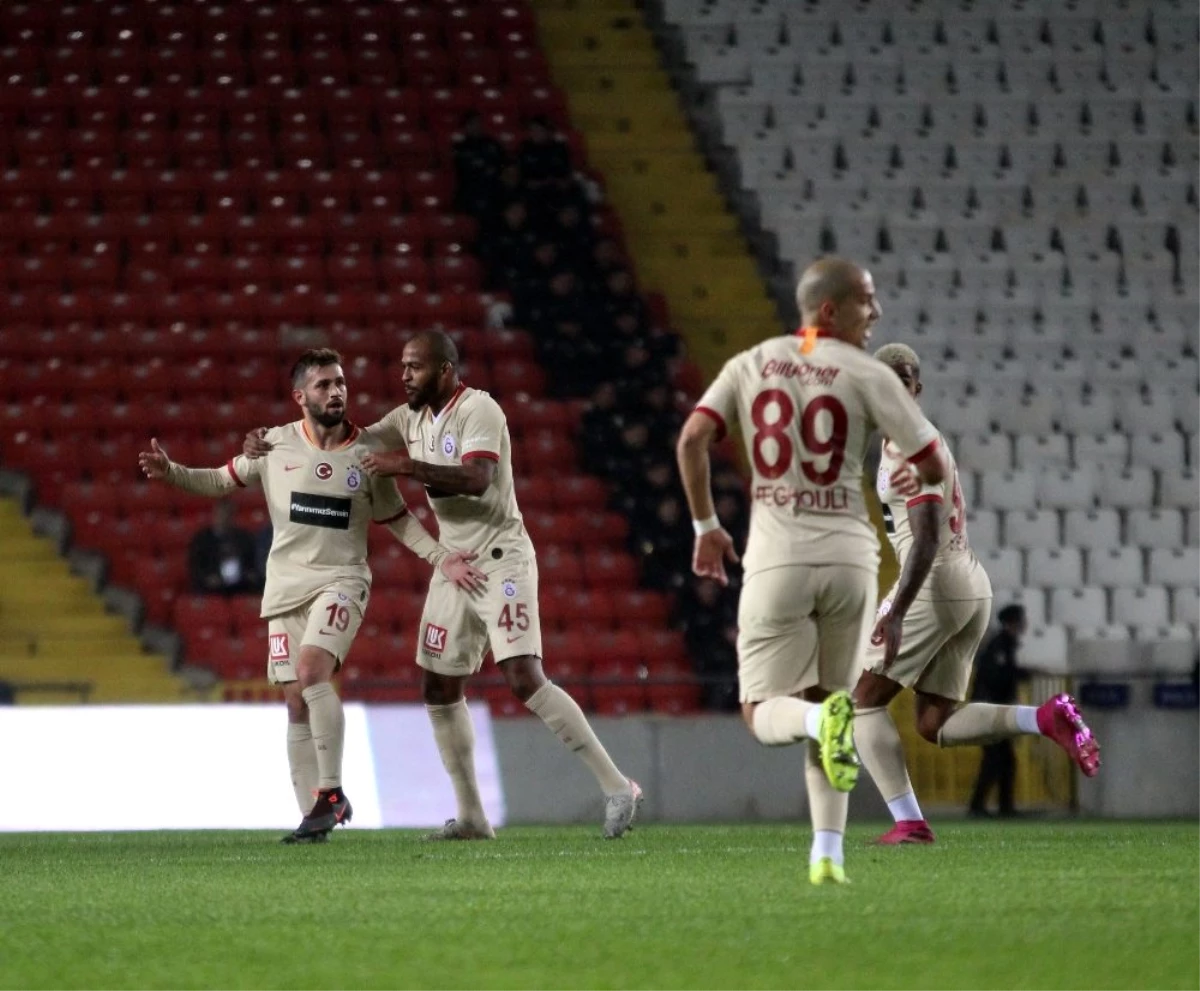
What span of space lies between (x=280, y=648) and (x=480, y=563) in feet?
3.42

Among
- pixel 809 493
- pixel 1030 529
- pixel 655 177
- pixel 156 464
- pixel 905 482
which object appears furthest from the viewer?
pixel 655 177

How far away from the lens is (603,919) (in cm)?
556

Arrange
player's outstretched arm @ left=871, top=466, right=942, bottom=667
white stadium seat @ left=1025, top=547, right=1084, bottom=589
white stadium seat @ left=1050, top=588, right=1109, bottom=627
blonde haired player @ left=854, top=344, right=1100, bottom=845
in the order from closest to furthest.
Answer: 1. player's outstretched arm @ left=871, top=466, right=942, bottom=667
2. blonde haired player @ left=854, top=344, right=1100, bottom=845
3. white stadium seat @ left=1050, top=588, right=1109, bottom=627
4. white stadium seat @ left=1025, top=547, right=1084, bottom=589

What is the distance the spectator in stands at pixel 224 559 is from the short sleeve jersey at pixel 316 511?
6.01 m

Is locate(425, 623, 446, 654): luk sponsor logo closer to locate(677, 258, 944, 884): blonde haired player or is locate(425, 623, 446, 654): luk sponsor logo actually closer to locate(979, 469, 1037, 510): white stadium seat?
locate(677, 258, 944, 884): blonde haired player

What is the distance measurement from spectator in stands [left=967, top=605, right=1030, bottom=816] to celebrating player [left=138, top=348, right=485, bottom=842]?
19.4ft

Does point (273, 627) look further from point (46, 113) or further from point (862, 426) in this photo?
point (46, 113)

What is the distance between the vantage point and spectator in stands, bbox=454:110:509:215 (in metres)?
19.4

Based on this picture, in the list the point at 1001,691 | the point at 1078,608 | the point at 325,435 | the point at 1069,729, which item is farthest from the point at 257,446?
the point at 1078,608

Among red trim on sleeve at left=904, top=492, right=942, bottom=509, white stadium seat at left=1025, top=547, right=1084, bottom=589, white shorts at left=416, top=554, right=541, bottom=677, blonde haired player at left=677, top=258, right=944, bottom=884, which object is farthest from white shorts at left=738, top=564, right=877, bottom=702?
white stadium seat at left=1025, top=547, right=1084, bottom=589

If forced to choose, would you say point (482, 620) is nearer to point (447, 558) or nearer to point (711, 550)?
point (447, 558)

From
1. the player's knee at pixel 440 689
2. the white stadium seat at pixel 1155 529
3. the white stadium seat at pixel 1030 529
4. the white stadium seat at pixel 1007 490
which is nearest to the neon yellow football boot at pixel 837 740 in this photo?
the player's knee at pixel 440 689

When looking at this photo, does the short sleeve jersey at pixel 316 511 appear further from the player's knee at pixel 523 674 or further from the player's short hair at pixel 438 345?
the player's knee at pixel 523 674

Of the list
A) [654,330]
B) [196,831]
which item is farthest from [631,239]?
[196,831]
